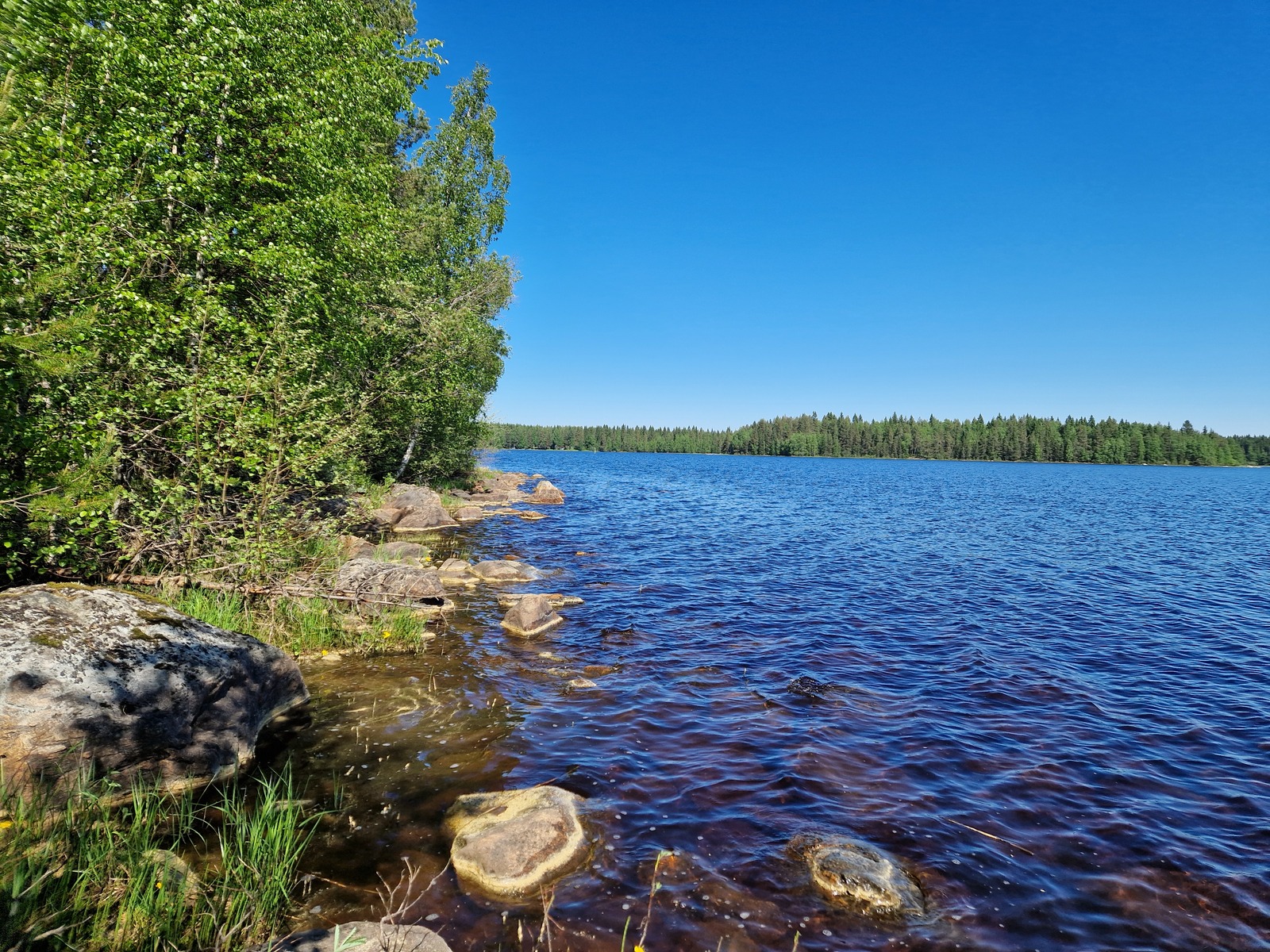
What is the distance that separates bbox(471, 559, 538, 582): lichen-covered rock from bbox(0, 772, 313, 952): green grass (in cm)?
1451

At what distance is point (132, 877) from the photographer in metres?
4.91

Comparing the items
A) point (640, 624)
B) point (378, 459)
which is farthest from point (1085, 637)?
point (378, 459)

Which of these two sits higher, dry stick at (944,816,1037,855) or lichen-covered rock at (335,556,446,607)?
lichen-covered rock at (335,556,446,607)

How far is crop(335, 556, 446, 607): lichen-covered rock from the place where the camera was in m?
13.7

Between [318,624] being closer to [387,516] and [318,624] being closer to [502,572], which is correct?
[502,572]

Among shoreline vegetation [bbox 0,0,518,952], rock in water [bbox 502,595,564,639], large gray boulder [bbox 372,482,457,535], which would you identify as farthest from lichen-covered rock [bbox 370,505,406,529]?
rock in water [bbox 502,595,564,639]

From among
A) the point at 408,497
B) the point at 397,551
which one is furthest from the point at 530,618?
the point at 408,497

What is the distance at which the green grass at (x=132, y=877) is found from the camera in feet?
14.9

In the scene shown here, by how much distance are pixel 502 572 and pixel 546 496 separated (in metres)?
29.3

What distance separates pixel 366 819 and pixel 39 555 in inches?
274

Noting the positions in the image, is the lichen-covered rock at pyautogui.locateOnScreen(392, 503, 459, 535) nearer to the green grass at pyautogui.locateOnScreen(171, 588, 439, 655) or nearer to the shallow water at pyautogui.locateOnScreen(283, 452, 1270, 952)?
the shallow water at pyautogui.locateOnScreen(283, 452, 1270, 952)

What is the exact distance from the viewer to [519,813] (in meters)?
7.41

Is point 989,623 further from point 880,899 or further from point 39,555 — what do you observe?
point 39,555

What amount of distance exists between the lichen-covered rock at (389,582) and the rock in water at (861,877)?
34.7ft
